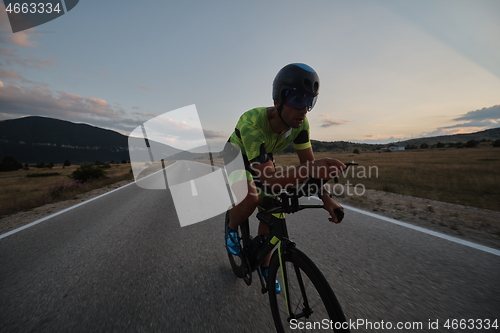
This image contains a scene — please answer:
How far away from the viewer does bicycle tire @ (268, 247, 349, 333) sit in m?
1.25

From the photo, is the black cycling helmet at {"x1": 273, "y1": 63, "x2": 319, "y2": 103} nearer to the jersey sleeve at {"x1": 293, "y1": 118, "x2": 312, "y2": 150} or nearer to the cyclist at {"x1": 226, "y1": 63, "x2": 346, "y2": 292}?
the cyclist at {"x1": 226, "y1": 63, "x2": 346, "y2": 292}

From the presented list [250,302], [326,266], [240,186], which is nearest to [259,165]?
A: [240,186]

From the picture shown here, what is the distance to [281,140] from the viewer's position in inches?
86.0

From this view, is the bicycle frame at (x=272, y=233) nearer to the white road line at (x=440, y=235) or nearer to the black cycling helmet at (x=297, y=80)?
the black cycling helmet at (x=297, y=80)

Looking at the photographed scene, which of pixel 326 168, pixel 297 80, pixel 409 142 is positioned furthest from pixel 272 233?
pixel 409 142

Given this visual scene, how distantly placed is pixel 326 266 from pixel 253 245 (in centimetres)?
105

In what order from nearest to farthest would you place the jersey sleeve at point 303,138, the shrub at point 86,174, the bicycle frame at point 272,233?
1. the bicycle frame at point 272,233
2. the jersey sleeve at point 303,138
3. the shrub at point 86,174

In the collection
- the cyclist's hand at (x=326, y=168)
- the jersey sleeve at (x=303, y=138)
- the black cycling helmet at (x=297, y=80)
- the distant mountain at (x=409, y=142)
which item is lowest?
the distant mountain at (x=409, y=142)

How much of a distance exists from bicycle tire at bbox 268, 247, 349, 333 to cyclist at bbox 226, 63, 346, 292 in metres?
0.27

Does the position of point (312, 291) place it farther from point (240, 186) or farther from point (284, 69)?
point (284, 69)

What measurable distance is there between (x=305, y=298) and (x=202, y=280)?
54.0 inches

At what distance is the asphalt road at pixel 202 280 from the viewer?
6.15 ft

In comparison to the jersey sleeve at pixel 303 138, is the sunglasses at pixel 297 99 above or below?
above

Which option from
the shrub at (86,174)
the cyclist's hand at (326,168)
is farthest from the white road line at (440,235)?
the shrub at (86,174)
